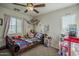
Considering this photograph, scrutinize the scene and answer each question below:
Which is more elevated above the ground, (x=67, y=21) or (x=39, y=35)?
(x=67, y=21)

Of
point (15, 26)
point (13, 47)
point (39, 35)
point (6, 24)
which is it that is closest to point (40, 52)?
point (39, 35)

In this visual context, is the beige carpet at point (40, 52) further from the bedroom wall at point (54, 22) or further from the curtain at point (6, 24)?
the curtain at point (6, 24)

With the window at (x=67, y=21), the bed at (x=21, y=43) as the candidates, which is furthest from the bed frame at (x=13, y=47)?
the window at (x=67, y=21)

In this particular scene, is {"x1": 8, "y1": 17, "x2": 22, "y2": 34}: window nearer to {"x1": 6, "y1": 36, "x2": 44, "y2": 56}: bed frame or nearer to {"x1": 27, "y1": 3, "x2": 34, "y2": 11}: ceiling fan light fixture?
{"x1": 6, "y1": 36, "x2": 44, "y2": 56}: bed frame

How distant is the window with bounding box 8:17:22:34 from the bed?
0.36ft

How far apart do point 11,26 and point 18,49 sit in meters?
0.38

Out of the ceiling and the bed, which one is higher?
the ceiling

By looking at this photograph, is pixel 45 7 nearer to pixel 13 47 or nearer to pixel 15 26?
pixel 15 26

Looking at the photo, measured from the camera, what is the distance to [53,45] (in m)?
1.63

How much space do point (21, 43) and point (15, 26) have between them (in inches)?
11.2

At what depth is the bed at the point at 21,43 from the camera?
62.1 inches

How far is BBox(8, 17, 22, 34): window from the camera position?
1596mm

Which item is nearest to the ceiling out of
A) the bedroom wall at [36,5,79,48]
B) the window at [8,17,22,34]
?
the bedroom wall at [36,5,79,48]

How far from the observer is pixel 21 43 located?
1584mm
